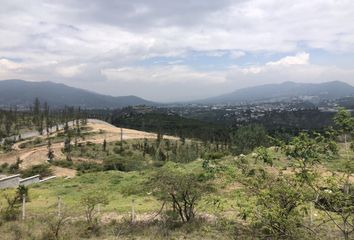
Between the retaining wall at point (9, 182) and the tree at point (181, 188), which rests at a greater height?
the tree at point (181, 188)

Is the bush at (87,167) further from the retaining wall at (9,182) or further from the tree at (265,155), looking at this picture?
the tree at (265,155)

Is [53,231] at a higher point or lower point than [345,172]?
lower

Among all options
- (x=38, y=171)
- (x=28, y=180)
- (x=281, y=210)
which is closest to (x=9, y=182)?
(x=28, y=180)

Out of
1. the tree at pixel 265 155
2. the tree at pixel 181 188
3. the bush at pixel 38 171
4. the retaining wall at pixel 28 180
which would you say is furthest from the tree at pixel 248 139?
the tree at pixel 265 155

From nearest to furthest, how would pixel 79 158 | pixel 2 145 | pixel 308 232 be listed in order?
pixel 308 232, pixel 79 158, pixel 2 145

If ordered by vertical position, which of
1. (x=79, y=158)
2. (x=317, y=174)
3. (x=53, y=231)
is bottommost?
(x=79, y=158)

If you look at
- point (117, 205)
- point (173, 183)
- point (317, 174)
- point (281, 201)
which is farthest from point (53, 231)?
point (317, 174)

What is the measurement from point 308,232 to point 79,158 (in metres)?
48.7

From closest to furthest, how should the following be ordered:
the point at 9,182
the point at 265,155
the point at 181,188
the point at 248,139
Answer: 1. the point at 265,155
2. the point at 181,188
3. the point at 9,182
4. the point at 248,139

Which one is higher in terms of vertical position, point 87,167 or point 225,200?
point 225,200

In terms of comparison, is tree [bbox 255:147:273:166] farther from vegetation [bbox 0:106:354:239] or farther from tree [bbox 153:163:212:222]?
tree [bbox 153:163:212:222]

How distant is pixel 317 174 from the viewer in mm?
6527

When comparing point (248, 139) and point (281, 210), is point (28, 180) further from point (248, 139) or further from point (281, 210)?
point (281, 210)

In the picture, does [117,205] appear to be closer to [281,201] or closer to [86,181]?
[86,181]
